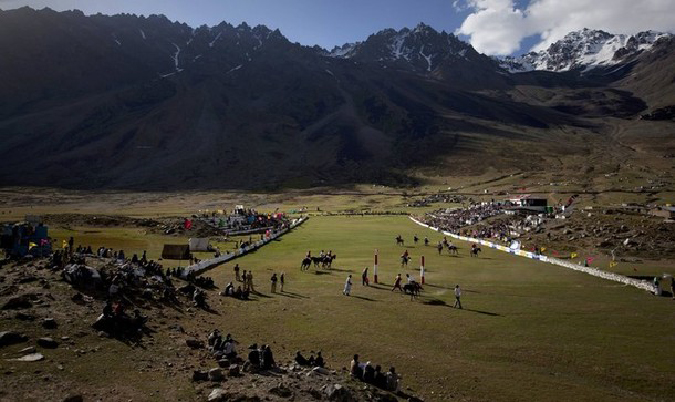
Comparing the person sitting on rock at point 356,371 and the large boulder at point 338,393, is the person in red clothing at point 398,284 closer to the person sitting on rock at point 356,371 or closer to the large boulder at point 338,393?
the person sitting on rock at point 356,371

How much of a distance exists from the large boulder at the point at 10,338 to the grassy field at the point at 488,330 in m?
9.40

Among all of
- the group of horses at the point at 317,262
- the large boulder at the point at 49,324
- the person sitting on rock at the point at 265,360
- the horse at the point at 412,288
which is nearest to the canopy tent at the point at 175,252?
the group of horses at the point at 317,262

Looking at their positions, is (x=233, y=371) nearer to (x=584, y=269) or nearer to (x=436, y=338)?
(x=436, y=338)

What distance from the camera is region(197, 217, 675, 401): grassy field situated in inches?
778

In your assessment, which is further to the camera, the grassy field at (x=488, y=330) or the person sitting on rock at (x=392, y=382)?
the grassy field at (x=488, y=330)

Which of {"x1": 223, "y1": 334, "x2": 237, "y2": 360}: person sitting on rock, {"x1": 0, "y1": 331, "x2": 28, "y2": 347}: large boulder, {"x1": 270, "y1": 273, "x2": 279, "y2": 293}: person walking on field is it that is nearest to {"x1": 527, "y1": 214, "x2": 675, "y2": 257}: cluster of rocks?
{"x1": 270, "y1": 273, "x2": 279, "y2": 293}: person walking on field

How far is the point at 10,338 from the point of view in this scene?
64.2 ft

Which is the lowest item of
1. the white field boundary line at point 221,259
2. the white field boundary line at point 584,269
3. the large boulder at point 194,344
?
the white field boundary line at point 221,259

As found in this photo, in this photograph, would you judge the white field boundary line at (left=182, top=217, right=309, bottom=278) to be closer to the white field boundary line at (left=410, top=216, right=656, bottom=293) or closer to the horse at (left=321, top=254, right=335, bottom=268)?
the horse at (left=321, top=254, right=335, bottom=268)

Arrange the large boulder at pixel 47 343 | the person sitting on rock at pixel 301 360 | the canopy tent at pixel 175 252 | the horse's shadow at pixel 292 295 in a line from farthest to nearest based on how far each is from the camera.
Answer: the canopy tent at pixel 175 252
the horse's shadow at pixel 292 295
the person sitting on rock at pixel 301 360
the large boulder at pixel 47 343

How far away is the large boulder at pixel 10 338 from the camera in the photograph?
19.3 m

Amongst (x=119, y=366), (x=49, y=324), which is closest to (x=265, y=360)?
(x=119, y=366)

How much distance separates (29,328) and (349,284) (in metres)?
19.7

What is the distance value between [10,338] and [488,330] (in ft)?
75.2
